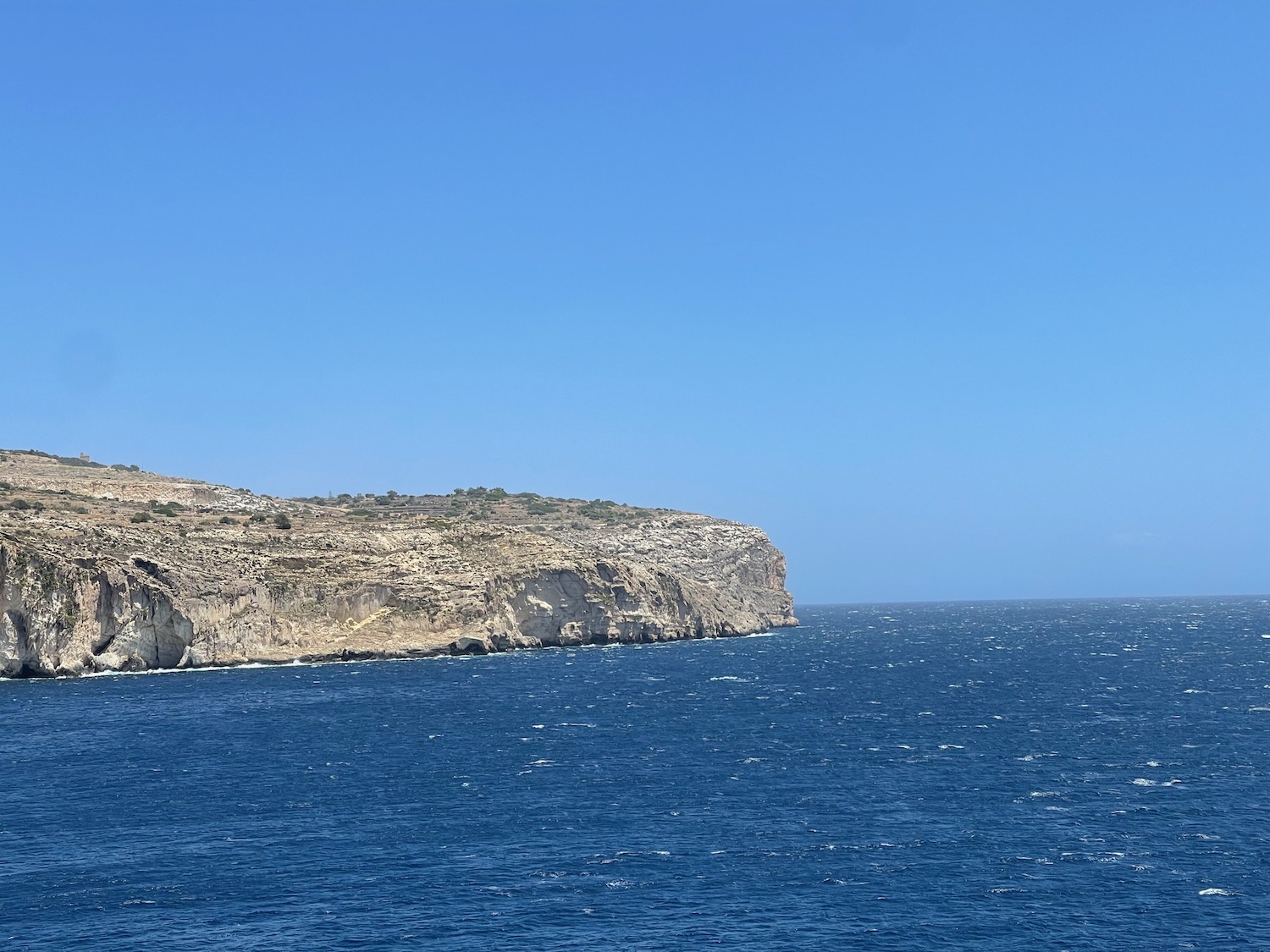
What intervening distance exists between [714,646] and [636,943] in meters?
117

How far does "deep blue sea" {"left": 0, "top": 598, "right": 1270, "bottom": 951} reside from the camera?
1475 inches

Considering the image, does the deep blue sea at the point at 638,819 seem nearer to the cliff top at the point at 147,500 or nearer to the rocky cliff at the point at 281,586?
the rocky cliff at the point at 281,586

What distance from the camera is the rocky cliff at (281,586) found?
358 feet

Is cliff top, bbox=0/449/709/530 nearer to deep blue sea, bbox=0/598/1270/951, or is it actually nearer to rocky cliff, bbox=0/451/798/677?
rocky cliff, bbox=0/451/798/677

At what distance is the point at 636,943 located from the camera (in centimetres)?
3562

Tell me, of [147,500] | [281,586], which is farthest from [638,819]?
[147,500]

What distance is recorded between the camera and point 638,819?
50.2 meters

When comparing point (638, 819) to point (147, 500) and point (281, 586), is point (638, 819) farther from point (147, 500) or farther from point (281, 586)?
point (147, 500)

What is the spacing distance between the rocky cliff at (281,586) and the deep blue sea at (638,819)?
16.8 meters

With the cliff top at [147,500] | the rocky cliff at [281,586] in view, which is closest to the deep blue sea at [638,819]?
the rocky cliff at [281,586]

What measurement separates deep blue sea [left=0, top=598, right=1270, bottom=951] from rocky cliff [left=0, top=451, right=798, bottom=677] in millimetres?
16833

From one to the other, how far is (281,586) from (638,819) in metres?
83.0

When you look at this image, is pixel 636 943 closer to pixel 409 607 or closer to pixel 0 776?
pixel 0 776

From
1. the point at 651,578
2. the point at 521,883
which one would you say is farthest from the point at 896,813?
the point at 651,578
